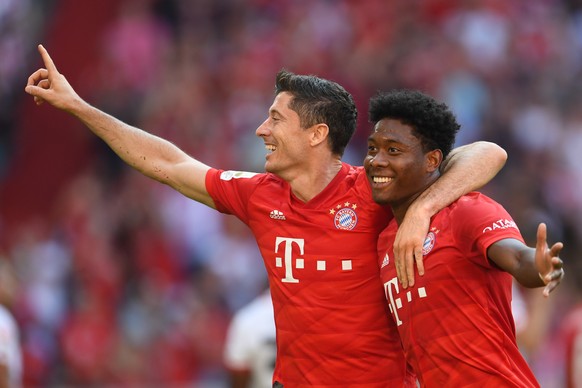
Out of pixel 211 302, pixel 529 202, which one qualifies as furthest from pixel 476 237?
pixel 211 302

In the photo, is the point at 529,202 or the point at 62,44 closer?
the point at 529,202

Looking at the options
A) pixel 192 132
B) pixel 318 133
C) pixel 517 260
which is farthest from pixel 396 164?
pixel 192 132

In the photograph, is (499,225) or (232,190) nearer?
(499,225)

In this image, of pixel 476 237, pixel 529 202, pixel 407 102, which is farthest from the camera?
pixel 529 202

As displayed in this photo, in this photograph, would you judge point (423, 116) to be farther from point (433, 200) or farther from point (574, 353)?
point (574, 353)

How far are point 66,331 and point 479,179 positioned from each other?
27.5ft

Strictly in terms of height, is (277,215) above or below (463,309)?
above

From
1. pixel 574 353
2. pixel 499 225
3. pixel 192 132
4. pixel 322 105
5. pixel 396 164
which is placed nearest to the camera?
pixel 499 225

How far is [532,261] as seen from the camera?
205 inches

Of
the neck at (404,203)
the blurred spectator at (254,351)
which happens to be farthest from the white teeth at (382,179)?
the blurred spectator at (254,351)

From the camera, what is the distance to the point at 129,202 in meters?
14.6

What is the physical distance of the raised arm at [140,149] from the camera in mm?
6699

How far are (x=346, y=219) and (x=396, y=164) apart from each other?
1.66 feet

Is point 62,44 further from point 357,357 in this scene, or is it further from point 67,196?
point 357,357
